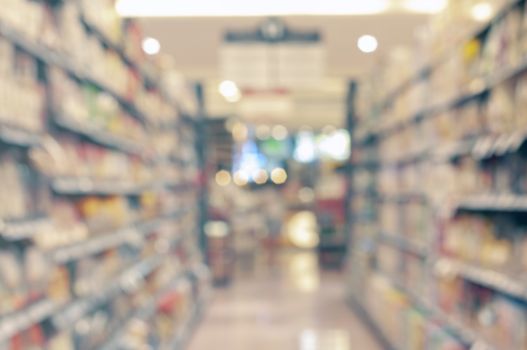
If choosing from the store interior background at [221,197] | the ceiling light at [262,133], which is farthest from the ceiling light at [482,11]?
the ceiling light at [262,133]

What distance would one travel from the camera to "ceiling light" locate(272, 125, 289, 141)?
2044 centimetres

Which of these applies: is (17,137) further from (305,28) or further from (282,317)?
(282,317)

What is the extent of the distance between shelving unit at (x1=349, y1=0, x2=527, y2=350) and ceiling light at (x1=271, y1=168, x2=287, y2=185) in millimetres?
13066

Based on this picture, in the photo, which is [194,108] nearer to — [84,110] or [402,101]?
[402,101]

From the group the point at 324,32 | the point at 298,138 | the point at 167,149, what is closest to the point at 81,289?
the point at 167,149

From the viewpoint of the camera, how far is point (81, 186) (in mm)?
3885

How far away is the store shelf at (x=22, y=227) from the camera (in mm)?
2711

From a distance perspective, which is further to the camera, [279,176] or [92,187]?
[279,176]

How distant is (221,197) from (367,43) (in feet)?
13.4

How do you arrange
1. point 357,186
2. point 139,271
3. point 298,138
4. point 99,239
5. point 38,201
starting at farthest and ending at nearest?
1. point 298,138
2. point 357,186
3. point 139,271
4. point 99,239
5. point 38,201

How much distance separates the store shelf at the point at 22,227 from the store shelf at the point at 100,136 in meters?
0.62

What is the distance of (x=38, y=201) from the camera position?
10.6 feet

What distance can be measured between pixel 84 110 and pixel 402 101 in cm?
330

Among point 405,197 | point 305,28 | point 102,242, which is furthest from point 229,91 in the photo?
point 102,242
